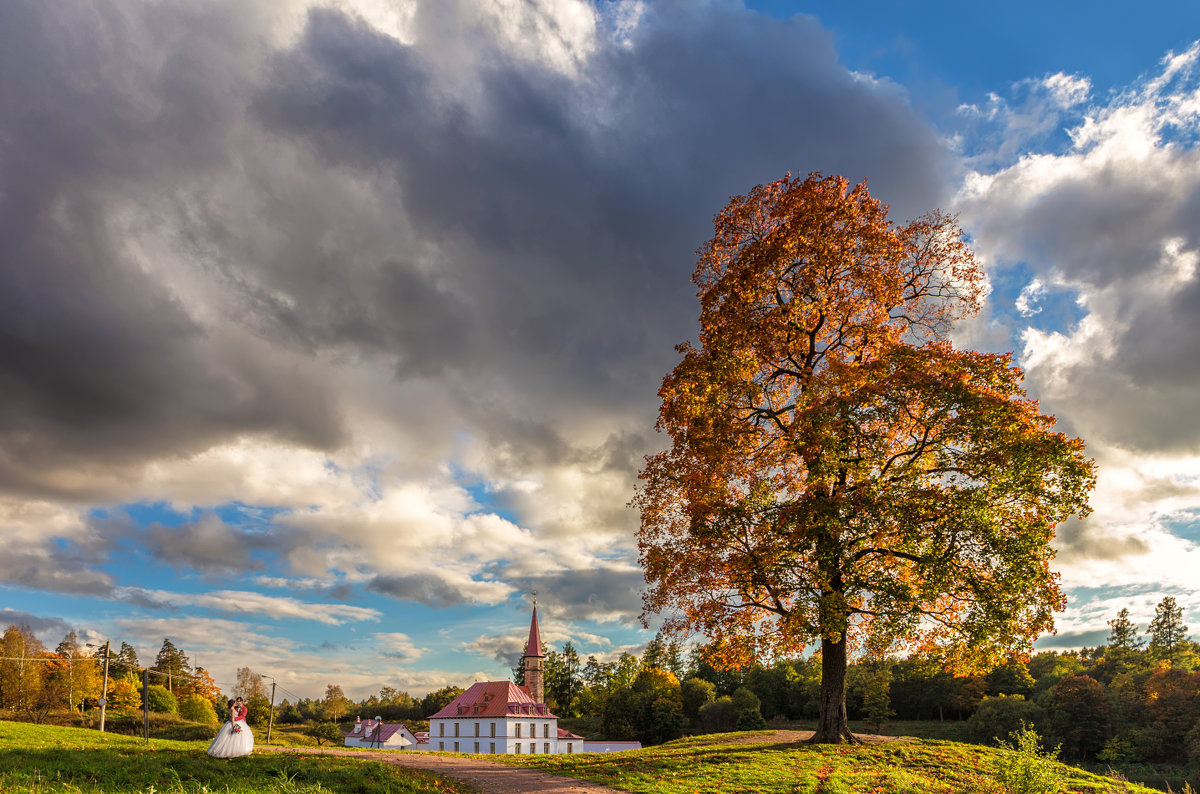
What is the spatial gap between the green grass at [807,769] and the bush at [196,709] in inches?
2828

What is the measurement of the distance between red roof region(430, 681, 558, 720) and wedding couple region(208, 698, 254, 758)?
191 feet

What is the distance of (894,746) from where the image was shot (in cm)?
1852

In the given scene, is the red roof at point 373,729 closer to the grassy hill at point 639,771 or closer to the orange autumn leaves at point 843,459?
the grassy hill at point 639,771

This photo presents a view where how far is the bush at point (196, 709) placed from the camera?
72.7 metres

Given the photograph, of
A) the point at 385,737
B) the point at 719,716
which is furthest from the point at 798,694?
the point at 385,737

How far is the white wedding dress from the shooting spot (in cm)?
1563

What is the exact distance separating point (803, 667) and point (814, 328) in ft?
234

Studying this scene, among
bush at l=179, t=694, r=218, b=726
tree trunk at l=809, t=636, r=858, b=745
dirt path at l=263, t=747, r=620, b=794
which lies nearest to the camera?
dirt path at l=263, t=747, r=620, b=794

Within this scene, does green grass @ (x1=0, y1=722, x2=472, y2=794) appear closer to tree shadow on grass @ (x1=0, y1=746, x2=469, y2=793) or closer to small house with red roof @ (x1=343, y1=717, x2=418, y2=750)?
tree shadow on grass @ (x1=0, y1=746, x2=469, y2=793)

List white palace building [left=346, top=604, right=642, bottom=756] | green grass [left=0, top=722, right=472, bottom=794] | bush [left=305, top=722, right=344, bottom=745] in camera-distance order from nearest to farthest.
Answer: green grass [left=0, top=722, right=472, bottom=794], white palace building [left=346, top=604, right=642, bottom=756], bush [left=305, top=722, right=344, bottom=745]

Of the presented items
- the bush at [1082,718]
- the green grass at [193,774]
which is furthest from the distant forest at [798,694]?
the green grass at [193,774]

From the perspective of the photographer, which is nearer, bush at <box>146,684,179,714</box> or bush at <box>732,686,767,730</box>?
bush at <box>732,686,767,730</box>

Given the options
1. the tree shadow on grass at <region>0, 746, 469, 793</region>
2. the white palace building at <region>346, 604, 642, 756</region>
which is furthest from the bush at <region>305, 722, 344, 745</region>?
the tree shadow on grass at <region>0, 746, 469, 793</region>

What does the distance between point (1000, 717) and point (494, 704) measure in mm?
47982
